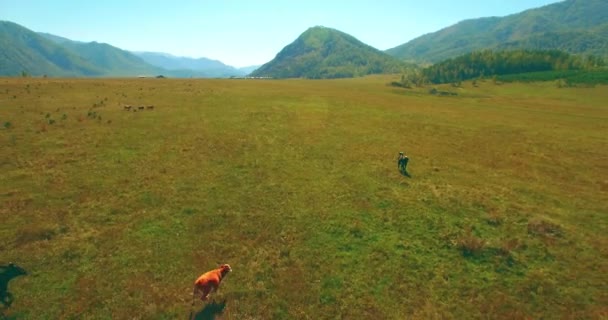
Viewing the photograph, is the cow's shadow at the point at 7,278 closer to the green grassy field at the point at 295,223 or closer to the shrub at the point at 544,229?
the green grassy field at the point at 295,223

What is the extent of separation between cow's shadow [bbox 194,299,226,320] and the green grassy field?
0.30ft

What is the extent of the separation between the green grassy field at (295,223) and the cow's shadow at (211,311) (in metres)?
0.09

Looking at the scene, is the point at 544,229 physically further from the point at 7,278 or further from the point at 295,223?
the point at 7,278

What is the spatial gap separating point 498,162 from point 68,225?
37662 mm

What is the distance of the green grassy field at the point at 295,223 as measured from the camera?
16844mm

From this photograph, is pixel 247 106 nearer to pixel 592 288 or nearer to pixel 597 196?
pixel 597 196

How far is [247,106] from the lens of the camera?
61625mm

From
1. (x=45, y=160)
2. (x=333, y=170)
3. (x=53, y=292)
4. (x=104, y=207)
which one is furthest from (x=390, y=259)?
(x=45, y=160)

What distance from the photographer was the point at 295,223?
75.7 ft

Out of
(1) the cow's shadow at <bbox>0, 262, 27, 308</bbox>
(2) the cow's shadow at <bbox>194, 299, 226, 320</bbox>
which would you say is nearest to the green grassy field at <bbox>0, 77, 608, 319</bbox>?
(2) the cow's shadow at <bbox>194, 299, 226, 320</bbox>

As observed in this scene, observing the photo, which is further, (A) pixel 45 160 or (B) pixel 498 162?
(B) pixel 498 162

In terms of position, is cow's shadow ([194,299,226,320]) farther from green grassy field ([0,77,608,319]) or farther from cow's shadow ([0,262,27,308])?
cow's shadow ([0,262,27,308])

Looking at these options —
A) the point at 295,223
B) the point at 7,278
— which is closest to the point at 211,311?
the point at 295,223

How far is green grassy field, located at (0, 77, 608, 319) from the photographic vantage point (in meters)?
Result: 16.8
